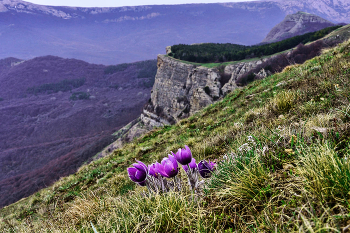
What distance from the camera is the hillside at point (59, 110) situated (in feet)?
229

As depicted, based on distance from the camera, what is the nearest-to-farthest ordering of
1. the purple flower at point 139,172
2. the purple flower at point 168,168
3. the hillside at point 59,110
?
the purple flower at point 168,168, the purple flower at point 139,172, the hillside at point 59,110

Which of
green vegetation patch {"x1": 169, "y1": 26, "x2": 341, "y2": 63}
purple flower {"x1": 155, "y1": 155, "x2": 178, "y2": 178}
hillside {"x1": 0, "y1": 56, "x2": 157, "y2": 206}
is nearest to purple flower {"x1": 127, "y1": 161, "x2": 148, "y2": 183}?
purple flower {"x1": 155, "y1": 155, "x2": 178, "y2": 178}

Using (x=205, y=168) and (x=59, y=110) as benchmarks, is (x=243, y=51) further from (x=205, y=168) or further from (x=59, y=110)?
(x=59, y=110)

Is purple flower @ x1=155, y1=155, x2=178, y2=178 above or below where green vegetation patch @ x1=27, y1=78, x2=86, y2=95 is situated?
above

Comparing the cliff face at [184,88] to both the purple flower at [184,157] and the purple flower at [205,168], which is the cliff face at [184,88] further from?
the purple flower at [184,157]

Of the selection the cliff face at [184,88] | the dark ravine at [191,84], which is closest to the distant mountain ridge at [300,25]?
the dark ravine at [191,84]

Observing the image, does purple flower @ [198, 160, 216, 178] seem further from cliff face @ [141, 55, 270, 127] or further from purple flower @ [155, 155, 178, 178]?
cliff face @ [141, 55, 270, 127]

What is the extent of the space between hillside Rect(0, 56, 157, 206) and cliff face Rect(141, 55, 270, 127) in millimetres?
25443

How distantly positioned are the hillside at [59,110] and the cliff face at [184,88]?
83.5 ft

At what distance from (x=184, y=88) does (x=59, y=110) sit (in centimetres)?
10905

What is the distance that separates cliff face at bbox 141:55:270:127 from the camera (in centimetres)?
3884

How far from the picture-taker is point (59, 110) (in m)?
122

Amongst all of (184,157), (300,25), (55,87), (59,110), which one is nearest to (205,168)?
(184,157)

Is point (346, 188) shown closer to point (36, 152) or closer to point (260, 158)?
point (260, 158)
